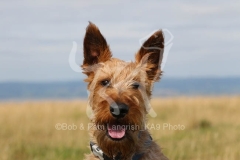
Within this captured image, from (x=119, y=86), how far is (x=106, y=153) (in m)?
0.92

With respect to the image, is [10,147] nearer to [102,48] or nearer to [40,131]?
[40,131]

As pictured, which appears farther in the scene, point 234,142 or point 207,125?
point 207,125

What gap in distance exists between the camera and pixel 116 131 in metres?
6.76

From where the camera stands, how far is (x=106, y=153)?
22.9 feet

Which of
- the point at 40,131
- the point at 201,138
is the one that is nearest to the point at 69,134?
the point at 40,131

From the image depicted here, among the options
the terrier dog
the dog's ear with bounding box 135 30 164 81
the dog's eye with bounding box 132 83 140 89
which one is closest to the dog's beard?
the terrier dog

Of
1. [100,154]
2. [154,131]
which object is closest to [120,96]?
[100,154]

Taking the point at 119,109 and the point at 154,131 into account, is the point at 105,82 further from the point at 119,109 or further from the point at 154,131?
the point at 154,131

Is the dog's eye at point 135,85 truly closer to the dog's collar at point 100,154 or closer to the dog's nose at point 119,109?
the dog's nose at point 119,109

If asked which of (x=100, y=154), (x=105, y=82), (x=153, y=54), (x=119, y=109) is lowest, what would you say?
(x=100, y=154)

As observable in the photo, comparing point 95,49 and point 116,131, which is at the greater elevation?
point 95,49

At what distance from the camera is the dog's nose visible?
6.46m

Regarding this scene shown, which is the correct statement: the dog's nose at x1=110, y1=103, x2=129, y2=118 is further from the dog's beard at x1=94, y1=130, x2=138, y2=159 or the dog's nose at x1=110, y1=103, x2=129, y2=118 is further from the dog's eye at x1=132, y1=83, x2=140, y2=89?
the dog's eye at x1=132, y1=83, x2=140, y2=89

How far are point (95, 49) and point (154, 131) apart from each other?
746 cm
